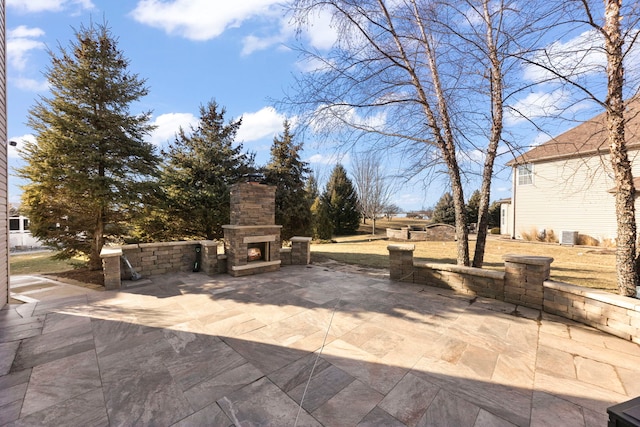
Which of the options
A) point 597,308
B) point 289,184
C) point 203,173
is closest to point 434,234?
point 289,184

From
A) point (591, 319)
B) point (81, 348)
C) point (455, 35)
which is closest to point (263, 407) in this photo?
point (81, 348)

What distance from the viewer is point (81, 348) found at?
9.84 ft

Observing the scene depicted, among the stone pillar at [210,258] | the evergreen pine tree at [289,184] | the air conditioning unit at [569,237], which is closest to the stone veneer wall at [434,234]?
the air conditioning unit at [569,237]

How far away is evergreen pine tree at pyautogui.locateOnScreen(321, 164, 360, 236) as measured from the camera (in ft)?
79.5

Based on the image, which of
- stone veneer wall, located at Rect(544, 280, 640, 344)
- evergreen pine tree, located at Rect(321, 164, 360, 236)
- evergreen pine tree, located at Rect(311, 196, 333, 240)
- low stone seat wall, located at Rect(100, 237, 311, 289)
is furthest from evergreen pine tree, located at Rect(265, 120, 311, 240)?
evergreen pine tree, located at Rect(321, 164, 360, 236)

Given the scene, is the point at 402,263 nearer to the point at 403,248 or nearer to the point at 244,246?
the point at 403,248

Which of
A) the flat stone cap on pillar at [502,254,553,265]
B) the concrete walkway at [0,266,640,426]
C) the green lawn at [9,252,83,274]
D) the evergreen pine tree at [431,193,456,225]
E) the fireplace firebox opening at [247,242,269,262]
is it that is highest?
the evergreen pine tree at [431,193,456,225]

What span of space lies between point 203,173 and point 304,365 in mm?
9878

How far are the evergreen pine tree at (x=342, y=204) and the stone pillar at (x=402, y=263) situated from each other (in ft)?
58.4

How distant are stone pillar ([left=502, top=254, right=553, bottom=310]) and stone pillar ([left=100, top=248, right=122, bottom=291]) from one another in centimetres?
772

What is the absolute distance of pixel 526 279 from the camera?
14.7 feet

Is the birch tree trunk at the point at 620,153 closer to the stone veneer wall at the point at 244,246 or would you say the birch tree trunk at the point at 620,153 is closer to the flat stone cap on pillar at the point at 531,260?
the flat stone cap on pillar at the point at 531,260

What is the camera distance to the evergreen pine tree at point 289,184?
39.6 feet

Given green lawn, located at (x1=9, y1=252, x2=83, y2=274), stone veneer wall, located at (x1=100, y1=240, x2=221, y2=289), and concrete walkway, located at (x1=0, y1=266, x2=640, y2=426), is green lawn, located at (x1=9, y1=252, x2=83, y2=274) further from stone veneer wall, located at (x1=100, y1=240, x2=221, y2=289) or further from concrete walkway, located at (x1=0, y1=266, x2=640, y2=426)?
concrete walkway, located at (x1=0, y1=266, x2=640, y2=426)
